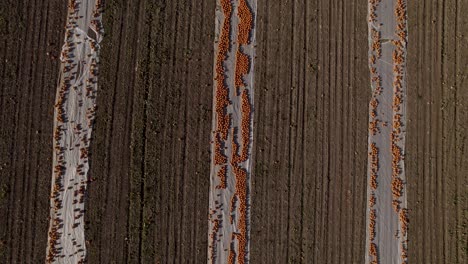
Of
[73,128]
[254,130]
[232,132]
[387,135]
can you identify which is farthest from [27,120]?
[387,135]

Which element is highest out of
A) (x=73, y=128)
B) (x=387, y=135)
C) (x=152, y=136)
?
(x=387, y=135)

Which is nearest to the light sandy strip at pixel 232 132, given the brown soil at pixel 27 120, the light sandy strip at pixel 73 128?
the light sandy strip at pixel 73 128

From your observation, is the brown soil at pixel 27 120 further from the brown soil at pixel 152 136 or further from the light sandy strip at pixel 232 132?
the light sandy strip at pixel 232 132

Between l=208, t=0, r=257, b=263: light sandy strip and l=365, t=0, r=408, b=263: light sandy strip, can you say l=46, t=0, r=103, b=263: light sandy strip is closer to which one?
l=208, t=0, r=257, b=263: light sandy strip

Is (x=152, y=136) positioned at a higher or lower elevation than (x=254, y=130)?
lower

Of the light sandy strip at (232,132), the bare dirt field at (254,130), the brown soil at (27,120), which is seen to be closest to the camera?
the brown soil at (27,120)

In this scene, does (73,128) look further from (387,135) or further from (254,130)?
(387,135)

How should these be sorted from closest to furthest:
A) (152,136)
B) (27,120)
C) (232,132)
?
(27,120) < (152,136) < (232,132)
